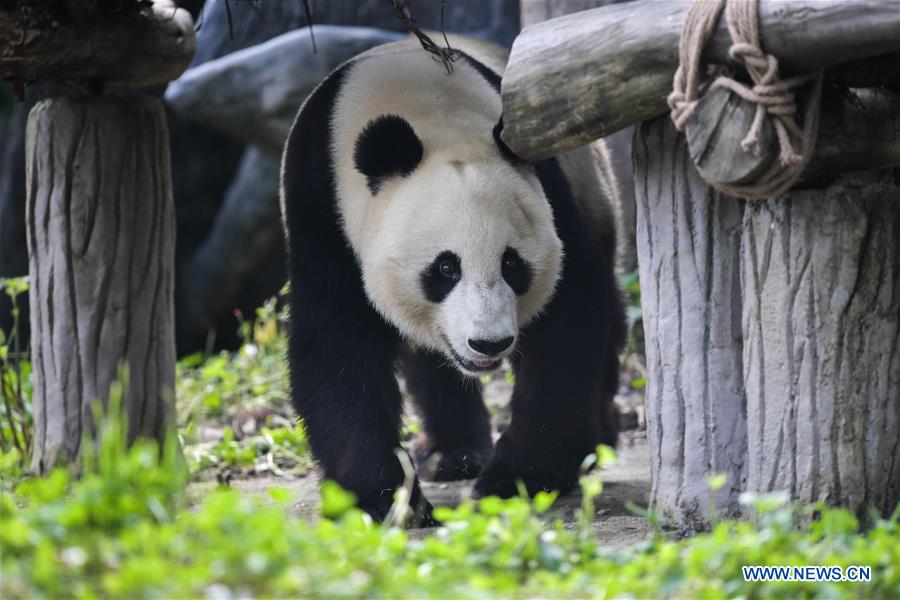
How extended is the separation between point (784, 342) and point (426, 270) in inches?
53.5

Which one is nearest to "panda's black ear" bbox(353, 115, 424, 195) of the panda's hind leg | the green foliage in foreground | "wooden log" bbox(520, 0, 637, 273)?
the panda's hind leg

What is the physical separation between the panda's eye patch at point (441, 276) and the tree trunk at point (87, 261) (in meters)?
1.36

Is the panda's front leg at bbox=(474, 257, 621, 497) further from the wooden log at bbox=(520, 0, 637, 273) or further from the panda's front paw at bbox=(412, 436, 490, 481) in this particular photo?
the wooden log at bbox=(520, 0, 637, 273)

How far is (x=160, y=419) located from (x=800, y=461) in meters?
2.91

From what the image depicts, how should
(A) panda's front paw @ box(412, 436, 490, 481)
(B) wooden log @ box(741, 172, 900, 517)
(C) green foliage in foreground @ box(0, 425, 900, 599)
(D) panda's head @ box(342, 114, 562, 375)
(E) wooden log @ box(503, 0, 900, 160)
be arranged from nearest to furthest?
(C) green foliage in foreground @ box(0, 425, 900, 599)
(E) wooden log @ box(503, 0, 900, 160)
(B) wooden log @ box(741, 172, 900, 517)
(D) panda's head @ box(342, 114, 562, 375)
(A) panda's front paw @ box(412, 436, 490, 481)

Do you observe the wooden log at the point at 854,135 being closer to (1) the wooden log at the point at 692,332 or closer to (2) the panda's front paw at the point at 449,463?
(1) the wooden log at the point at 692,332

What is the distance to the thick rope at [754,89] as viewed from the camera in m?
3.10

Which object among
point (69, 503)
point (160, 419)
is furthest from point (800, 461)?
point (160, 419)

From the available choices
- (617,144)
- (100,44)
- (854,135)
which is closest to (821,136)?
(854,135)

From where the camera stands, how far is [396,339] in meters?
4.61

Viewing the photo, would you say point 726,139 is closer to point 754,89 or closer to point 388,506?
point 754,89

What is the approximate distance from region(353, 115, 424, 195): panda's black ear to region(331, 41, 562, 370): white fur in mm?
51

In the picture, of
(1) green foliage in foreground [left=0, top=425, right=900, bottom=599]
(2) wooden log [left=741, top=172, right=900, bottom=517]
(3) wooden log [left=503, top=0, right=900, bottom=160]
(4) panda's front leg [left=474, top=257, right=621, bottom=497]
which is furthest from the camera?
(4) panda's front leg [left=474, top=257, right=621, bottom=497]

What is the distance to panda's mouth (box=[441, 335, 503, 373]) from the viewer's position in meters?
4.17
